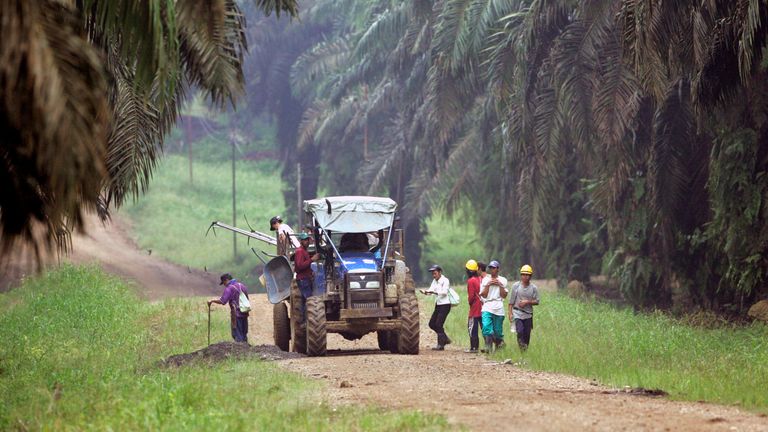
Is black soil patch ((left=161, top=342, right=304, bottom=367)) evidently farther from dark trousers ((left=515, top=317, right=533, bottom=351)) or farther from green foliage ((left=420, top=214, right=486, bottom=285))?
green foliage ((left=420, top=214, right=486, bottom=285))

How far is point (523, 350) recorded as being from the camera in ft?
62.2

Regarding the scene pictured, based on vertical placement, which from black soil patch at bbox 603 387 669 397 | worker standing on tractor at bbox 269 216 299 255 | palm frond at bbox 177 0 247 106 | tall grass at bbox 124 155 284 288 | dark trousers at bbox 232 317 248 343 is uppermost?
tall grass at bbox 124 155 284 288

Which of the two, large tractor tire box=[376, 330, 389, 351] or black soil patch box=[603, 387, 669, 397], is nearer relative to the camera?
black soil patch box=[603, 387, 669, 397]

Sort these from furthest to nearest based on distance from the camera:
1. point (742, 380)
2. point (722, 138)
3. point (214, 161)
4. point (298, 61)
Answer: point (214, 161), point (298, 61), point (722, 138), point (742, 380)

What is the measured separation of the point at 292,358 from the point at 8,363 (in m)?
4.08

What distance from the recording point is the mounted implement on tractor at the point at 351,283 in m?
19.2

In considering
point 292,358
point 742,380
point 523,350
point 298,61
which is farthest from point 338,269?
point 298,61

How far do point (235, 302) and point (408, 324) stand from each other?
3548 millimetres

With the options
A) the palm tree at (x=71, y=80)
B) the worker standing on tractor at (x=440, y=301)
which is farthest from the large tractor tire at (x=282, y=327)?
the palm tree at (x=71, y=80)

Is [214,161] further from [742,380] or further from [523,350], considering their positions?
[742,380]

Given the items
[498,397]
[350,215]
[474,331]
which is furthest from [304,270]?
[498,397]

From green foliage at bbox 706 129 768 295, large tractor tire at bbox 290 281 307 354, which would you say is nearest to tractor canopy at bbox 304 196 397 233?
large tractor tire at bbox 290 281 307 354

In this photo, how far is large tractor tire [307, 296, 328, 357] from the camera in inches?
746

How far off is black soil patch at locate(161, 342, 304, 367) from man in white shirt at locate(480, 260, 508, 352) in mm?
2897
